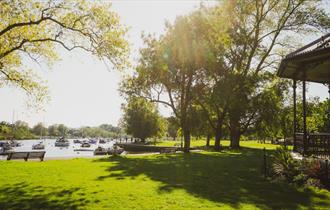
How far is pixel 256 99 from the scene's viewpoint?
46.1m

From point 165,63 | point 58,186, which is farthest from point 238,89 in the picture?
point 58,186

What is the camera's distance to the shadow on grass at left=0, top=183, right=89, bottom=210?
9.28m

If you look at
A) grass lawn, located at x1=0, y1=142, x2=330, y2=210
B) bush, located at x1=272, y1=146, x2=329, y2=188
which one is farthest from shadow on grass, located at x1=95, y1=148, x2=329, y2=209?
bush, located at x1=272, y1=146, x2=329, y2=188

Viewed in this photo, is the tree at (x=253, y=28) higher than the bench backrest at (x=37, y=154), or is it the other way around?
the tree at (x=253, y=28)

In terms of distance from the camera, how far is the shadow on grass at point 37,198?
30.5 ft

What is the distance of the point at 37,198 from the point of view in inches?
406

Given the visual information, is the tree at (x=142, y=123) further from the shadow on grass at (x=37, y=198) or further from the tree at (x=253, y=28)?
the shadow on grass at (x=37, y=198)

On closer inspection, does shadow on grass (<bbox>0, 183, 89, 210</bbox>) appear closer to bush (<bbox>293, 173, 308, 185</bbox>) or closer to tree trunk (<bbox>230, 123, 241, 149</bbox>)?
bush (<bbox>293, 173, 308, 185</bbox>)

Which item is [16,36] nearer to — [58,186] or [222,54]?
[58,186]

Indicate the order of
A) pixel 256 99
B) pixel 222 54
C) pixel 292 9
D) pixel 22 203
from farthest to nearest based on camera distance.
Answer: pixel 256 99, pixel 222 54, pixel 292 9, pixel 22 203

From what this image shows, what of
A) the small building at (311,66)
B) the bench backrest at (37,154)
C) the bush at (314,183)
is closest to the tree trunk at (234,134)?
the small building at (311,66)

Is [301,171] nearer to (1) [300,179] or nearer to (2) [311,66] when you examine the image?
(1) [300,179]

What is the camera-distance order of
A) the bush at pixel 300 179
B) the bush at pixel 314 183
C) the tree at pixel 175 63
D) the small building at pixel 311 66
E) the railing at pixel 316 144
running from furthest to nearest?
the tree at pixel 175 63
the railing at pixel 316 144
the small building at pixel 311 66
the bush at pixel 300 179
the bush at pixel 314 183

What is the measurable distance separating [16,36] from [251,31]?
26.1 m
